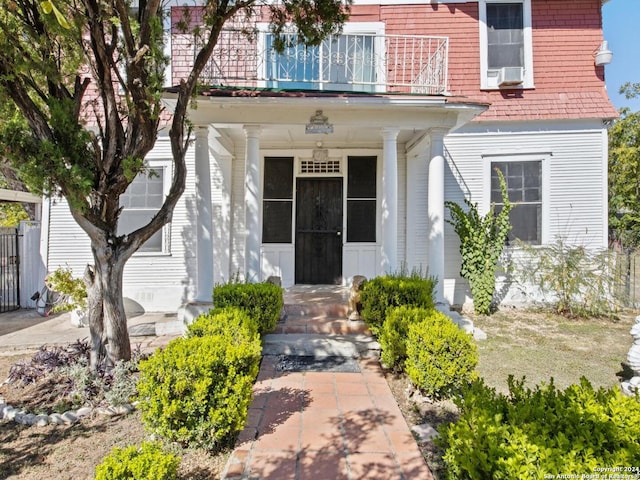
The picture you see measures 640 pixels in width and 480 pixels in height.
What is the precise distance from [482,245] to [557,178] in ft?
7.73

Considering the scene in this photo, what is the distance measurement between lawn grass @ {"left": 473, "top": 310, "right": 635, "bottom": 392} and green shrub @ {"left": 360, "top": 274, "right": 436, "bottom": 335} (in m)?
1.17

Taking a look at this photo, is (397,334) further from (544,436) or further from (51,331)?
(51,331)

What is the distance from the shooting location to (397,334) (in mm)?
4137

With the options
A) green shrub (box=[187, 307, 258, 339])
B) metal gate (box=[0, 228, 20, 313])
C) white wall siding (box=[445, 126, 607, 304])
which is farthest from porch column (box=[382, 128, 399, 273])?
metal gate (box=[0, 228, 20, 313])

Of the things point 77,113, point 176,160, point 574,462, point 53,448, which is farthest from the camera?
point 176,160

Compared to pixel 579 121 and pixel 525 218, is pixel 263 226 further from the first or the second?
pixel 579 121

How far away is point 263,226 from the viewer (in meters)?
7.98

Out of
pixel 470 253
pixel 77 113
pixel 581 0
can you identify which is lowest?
pixel 470 253

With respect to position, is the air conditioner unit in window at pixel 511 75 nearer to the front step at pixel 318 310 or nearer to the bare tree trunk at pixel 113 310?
the front step at pixel 318 310

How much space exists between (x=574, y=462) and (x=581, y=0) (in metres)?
9.88

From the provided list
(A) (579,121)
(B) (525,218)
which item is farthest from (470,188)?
(A) (579,121)

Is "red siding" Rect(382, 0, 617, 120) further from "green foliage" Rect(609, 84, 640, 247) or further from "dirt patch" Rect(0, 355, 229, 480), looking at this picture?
"green foliage" Rect(609, 84, 640, 247)

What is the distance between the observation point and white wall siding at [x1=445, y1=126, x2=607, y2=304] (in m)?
7.55

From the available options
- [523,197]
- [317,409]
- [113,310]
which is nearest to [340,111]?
[113,310]
